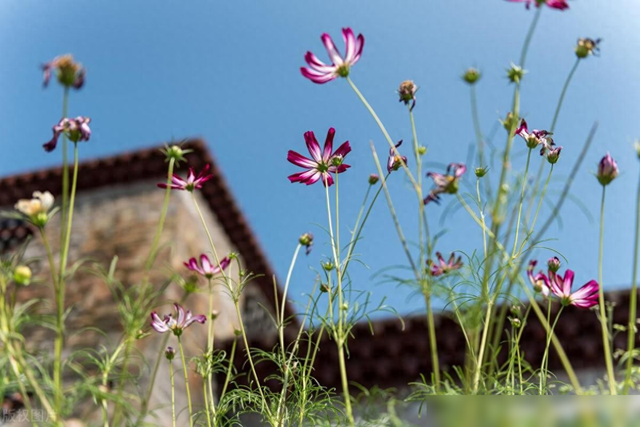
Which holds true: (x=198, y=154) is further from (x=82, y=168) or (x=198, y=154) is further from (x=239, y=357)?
(x=239, y=357)

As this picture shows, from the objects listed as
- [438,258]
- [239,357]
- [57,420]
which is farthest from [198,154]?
[57,420]

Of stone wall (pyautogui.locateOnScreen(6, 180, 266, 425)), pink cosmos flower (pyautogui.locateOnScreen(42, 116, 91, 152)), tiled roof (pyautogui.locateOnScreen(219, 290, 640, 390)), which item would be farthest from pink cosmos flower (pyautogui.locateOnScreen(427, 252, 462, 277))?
stone wall (pyautogui.locateOnScreen(6, 180, 266, 425))

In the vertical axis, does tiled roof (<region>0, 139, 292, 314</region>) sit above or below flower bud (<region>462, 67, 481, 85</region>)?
above

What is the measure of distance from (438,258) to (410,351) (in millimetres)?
3879

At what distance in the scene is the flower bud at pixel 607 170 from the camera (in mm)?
913

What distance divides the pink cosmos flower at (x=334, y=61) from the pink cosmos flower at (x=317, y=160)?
0.64 feet

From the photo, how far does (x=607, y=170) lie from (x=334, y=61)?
1.53ft

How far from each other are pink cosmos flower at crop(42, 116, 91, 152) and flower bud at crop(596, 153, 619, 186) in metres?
0.78

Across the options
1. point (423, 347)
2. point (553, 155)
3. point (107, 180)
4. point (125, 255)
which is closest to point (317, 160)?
point (553, 155)

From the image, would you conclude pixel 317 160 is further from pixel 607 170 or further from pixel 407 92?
pixel 607 170

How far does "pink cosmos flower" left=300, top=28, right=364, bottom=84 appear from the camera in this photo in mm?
1091

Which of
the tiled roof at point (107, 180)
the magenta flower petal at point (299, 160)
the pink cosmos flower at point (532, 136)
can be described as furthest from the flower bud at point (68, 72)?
the tiled roof at point (107, 180)

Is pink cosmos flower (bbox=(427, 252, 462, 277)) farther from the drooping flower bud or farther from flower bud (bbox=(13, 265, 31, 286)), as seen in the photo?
flower bud (bbox=(13, 265, 31, 286))

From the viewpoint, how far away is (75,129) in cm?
100
